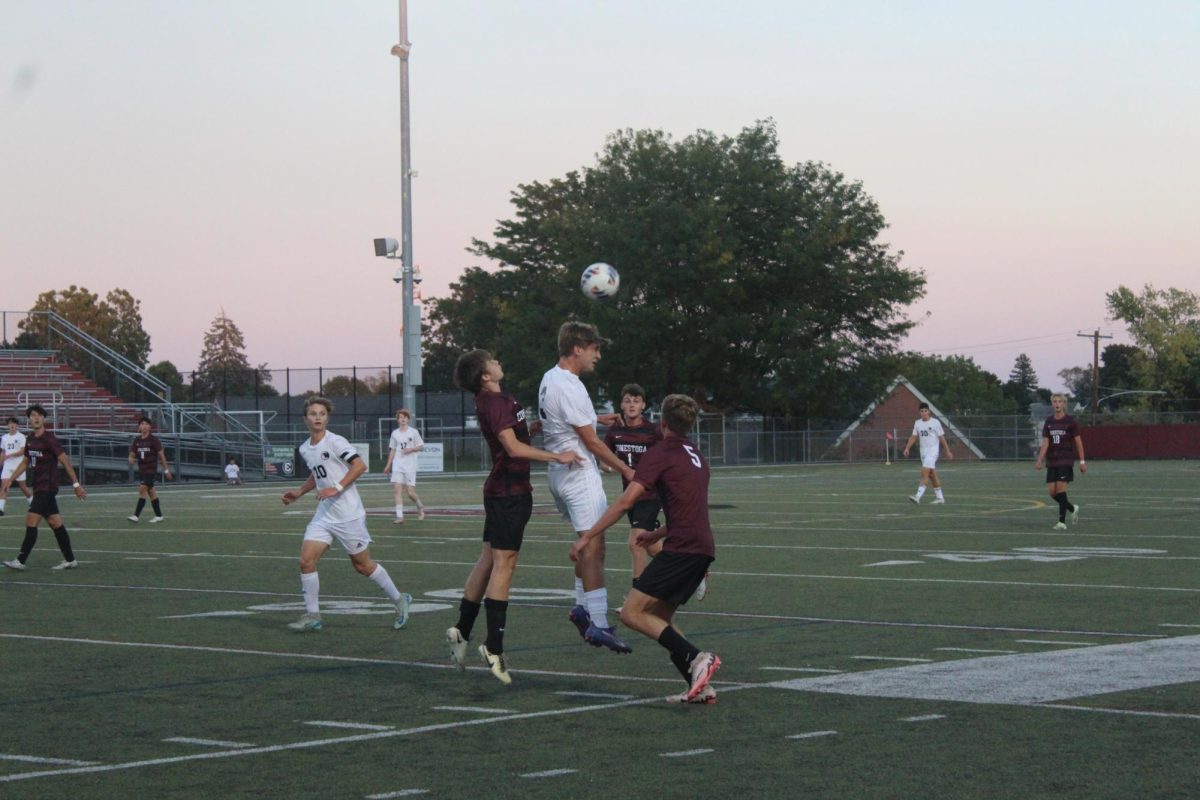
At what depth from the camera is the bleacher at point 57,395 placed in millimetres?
52125

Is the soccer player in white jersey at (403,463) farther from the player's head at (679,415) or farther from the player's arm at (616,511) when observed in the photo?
the player's head at (679,415)

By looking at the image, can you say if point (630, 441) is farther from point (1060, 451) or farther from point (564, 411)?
point (1060, 451)

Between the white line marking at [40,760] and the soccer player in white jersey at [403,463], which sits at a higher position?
the soccer player in white jersey at [403,463]

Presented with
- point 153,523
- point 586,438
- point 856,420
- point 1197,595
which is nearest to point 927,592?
point 1197,595

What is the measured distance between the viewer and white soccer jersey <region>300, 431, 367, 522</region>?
12750 mm

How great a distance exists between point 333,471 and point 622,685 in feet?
13.6

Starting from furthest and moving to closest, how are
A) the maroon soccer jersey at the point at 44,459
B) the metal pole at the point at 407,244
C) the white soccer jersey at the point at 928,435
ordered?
the metal pole at the point at 407,244 < the white soccer jersey at the point at 928,435 < the maroon soccer jersey at the point at 44,459

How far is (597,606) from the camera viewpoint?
10383mm

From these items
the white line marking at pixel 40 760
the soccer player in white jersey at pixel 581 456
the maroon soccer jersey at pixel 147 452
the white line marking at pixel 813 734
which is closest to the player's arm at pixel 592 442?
the soccer player in white jersey at pixel 581 456

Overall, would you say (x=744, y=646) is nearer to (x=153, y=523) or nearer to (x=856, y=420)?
(x=153, y=523)

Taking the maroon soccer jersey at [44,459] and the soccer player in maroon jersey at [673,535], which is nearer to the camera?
the soccer player in maroon jersey at [673,535]

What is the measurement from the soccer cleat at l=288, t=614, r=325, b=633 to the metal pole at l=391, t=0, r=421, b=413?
948 inches

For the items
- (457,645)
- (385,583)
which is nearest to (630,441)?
(385,583)

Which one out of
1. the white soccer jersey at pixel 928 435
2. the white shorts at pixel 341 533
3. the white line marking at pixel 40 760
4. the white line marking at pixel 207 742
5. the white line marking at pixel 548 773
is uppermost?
the white soccer jersey at pixel 928 435
